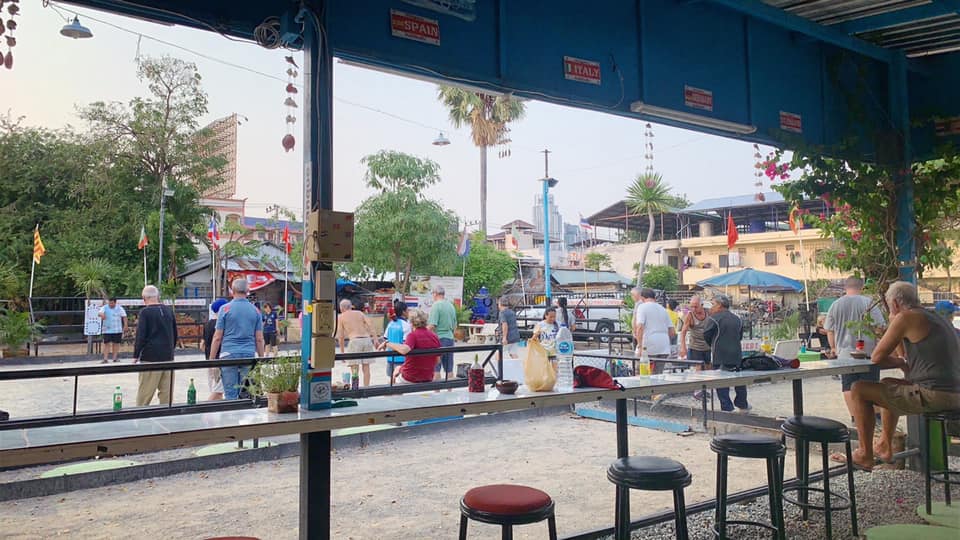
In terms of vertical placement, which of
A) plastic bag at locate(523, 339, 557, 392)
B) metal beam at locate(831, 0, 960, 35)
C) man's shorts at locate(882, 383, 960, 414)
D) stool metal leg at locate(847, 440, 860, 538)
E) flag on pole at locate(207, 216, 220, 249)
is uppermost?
flag on pole at locate(207, 216, 220, 249)

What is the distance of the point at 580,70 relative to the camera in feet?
14.7

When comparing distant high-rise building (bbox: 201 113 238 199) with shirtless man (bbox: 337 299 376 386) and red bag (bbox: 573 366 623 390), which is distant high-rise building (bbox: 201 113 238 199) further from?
red bag (bbox: 573 366 623 390)

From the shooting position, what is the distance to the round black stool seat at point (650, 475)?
9.37 ft

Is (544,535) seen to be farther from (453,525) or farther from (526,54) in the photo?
(526,54)

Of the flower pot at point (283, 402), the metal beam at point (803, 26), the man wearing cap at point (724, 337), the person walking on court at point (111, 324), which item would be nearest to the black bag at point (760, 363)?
the metal beam at point (803, 26)

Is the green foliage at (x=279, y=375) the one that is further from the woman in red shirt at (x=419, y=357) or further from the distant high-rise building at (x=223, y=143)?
the distant high-rise building at (x=223, y=143)

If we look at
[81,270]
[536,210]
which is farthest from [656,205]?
[536,210]

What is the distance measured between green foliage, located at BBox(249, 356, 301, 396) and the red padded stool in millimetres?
1140

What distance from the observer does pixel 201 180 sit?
2664 cm

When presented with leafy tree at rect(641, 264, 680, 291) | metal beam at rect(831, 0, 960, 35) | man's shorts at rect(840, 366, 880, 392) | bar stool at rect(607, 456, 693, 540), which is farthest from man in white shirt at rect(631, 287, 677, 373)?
leafy tree at rect(641, 264, 680, 291)

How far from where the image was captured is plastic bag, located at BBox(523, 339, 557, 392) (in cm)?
374

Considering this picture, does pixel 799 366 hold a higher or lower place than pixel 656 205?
lower

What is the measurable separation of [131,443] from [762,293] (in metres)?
36.9

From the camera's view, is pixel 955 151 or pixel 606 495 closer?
pixel 606 495
